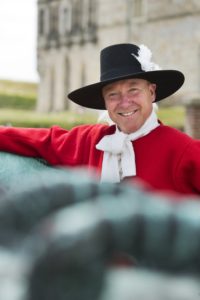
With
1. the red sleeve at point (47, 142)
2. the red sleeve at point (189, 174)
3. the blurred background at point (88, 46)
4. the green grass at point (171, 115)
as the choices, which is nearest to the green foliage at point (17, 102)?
the blurred background at point (88, 46)

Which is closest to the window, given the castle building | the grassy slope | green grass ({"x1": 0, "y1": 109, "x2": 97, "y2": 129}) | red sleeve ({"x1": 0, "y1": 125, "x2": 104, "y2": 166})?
the castle building

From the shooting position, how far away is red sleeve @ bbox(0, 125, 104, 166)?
8.32ft

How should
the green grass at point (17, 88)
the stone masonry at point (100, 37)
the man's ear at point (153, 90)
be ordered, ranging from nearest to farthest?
1. the man's ear at point (153, 90)
2. the stone masonry at point (100, 37)
3. the green grass at point (17, 88)

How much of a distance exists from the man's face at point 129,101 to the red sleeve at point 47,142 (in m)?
0.31

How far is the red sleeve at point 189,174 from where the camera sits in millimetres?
2119

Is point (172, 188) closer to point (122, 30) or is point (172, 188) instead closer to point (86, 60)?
point (122, 30)

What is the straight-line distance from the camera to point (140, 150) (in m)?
2.27

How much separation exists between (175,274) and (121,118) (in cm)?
177

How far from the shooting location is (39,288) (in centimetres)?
41

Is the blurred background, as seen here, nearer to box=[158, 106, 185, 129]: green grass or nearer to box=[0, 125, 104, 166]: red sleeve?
box=[158, 106, 185, 129]: green grass

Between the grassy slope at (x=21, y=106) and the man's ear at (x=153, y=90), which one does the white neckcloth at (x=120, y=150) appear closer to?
the man's ear at (x=153, y=90)

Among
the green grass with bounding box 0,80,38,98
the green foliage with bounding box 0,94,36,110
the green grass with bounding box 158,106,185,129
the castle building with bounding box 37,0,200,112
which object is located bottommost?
the green foliage with bounding box 0,94,36,110

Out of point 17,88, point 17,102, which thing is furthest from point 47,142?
point 17,88

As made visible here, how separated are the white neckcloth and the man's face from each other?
0.03 meters
